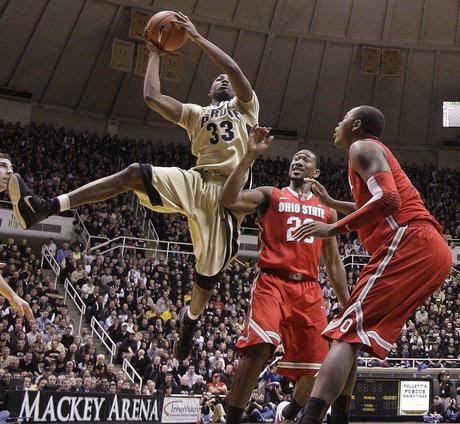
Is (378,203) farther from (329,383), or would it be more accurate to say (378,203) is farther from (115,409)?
(115,409)

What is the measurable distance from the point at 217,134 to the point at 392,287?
2.38 meters

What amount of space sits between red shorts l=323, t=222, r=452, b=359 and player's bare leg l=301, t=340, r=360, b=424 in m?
0.10

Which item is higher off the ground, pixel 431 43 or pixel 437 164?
pixel 431 43

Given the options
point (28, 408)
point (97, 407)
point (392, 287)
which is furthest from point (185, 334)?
point (97, 407)

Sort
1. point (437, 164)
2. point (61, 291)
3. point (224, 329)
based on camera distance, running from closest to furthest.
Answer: point (224, 329), point (61, 291), point (437, 164)

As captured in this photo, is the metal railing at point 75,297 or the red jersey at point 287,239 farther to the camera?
the metal railing at point 75,297

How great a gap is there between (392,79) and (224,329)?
14.2 m

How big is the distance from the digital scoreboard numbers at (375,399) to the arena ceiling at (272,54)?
14235 millimetres

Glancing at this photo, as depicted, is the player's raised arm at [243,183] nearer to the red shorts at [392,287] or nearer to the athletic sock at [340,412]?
the red shorts at [392,287]

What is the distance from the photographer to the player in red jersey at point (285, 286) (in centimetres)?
537

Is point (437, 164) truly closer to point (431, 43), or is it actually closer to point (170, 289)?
point (431, 43)

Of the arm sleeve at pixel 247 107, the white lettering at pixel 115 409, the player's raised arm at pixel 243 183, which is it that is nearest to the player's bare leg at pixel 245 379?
the player's raised arm at pixel 243 183

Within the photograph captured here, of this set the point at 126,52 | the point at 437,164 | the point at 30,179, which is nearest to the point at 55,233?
the point at 30,179

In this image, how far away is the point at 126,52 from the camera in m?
24.4
